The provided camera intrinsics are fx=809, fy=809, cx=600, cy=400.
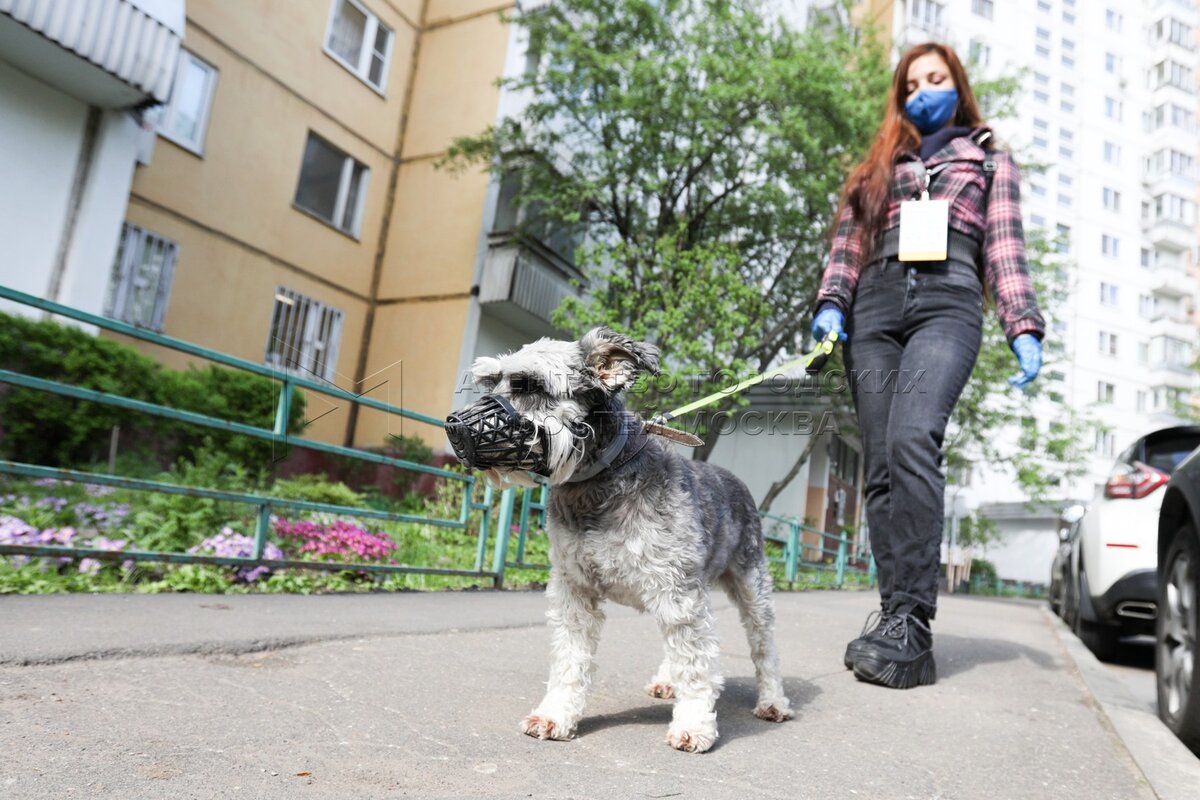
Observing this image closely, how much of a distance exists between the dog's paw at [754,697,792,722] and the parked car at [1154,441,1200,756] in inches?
60.1

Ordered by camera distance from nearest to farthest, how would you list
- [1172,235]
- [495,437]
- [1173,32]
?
1. [495,437]
2. [1172,235]
3. [1173,32]

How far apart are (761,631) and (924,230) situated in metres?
2.25

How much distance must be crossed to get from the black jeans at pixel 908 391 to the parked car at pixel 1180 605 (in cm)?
97

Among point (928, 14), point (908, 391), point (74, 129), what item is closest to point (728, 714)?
point (908, 391)

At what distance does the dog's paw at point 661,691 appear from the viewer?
3.31 m

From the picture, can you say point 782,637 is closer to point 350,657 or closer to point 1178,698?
point 1178,698

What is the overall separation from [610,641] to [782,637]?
56.4 inches

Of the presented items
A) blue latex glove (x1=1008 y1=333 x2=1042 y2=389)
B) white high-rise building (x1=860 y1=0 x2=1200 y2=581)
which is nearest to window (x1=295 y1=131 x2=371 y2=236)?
blue latex glove (x1=1008 y1=333 x2=1042 y2=389)

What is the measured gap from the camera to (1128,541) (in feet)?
18.0

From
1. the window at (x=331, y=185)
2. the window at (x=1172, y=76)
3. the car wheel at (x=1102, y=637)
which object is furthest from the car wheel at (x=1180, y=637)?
the window at (x=1172, y=76)

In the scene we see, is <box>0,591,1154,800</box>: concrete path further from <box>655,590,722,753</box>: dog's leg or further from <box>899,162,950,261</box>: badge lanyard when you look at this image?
<box>899,162,950,261</box>: badge lanyard

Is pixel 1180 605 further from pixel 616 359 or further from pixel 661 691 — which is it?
pixel 616 359

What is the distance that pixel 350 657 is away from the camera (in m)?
3.39

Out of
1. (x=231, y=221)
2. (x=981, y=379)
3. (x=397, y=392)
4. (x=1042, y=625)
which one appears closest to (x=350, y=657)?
(x=1042, y=625)
